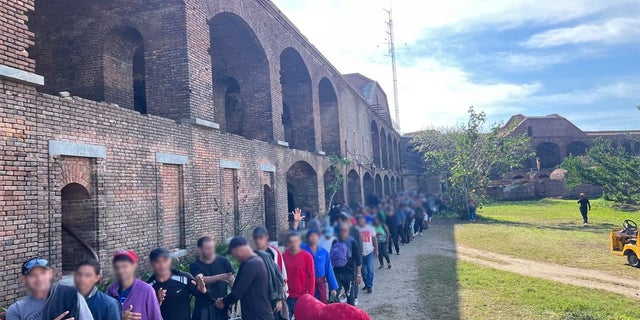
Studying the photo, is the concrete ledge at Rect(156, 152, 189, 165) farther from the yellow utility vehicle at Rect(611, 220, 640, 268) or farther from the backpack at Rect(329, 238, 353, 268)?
the yellow utility vehicle at Rect(611, 220, 640, 268)

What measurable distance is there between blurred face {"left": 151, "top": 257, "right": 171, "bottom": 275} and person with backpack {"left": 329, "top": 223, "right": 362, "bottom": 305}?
3298 mm

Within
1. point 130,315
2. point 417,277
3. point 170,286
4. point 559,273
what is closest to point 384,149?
point 559,273

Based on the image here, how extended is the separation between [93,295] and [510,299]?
705cm

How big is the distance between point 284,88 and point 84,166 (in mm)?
11846

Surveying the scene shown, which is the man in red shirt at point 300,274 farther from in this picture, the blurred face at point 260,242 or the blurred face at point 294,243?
the blurred face at point 260,242

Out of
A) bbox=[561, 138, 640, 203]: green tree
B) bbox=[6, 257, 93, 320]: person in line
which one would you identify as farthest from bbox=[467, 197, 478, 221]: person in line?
bbox=[6, 257, 93, 320]: person in line

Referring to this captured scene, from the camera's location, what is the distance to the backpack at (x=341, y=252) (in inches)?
263

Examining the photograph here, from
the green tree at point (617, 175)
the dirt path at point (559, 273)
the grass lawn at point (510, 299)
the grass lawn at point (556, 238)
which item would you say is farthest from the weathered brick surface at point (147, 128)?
the green tree at point (617, 175)

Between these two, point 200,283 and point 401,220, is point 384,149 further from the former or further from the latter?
point 200,283

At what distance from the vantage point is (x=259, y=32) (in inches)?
502

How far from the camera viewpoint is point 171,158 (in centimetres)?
816

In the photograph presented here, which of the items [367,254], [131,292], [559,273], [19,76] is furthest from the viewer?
[559,273]

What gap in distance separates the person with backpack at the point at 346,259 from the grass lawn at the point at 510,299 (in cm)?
143

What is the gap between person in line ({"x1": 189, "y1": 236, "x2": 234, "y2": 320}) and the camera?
4246 mm
